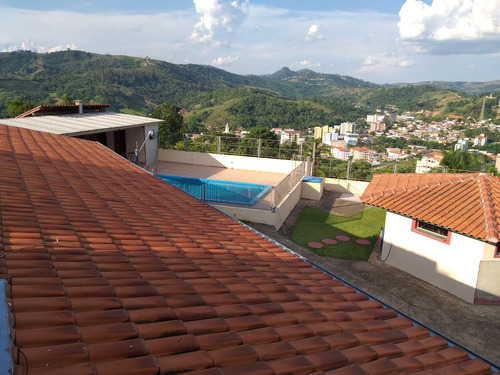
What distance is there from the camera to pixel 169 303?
321 cm

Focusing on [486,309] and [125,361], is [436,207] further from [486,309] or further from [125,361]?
[125,361]

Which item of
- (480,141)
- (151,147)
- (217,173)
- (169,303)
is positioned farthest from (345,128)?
(169,303)

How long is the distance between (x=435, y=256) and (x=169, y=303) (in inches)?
416

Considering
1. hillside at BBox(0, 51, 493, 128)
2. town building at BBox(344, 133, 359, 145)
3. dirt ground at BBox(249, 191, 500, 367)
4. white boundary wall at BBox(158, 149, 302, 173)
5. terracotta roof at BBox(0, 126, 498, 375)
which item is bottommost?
town building at BBox(344, 133, 359, 145)

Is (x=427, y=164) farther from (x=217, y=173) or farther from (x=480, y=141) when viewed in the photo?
(x=480, y=141)

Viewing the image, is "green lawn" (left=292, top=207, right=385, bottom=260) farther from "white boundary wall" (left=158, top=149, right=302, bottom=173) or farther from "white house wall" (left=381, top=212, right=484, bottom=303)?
"white boundary wall" (left=158, top=149, right=302, bottom=173)

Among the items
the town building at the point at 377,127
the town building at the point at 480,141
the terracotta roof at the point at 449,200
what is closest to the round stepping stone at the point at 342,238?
the terracotta roof at the point at 449,200

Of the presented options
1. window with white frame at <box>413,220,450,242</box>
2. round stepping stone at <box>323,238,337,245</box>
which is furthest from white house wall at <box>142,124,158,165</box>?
window with white frame at <box>413,220,450,242</box>

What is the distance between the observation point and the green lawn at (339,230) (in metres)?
14.1

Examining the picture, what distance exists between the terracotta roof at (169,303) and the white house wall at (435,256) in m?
6.96

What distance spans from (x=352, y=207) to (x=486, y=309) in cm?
987

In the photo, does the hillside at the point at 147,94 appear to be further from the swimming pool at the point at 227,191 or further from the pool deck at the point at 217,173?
the swimming pool at the point at 227,191

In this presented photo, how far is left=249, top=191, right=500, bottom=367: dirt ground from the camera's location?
905cm

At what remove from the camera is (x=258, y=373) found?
251cm
